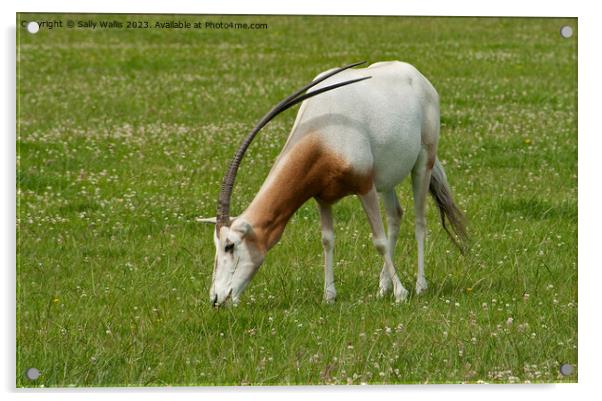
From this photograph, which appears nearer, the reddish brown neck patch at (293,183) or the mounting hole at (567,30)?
the reddish brown neck patch at (293,183)

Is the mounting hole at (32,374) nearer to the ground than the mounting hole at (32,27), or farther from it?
nearer to the ground

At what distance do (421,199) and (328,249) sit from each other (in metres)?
1.08

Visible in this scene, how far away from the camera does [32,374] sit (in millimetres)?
10570

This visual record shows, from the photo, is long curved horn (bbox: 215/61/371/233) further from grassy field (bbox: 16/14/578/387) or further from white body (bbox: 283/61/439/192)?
grassy field (bbox: 16/14/578/387)

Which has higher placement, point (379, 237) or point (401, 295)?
point (379, 237)

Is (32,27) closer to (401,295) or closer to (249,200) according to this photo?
(249,200)

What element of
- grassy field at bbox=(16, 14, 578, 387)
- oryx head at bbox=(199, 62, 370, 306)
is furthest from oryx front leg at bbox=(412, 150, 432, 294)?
oryx head at bbox=(199, 62, 370, 306)

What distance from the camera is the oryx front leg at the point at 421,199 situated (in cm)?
1218

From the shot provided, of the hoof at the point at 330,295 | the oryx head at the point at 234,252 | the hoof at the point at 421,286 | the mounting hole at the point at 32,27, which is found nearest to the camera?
the oryx head at the point at 234,252

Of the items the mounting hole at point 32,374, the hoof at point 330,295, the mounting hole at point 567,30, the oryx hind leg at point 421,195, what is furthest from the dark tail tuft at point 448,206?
the mounting hole at point 32,374

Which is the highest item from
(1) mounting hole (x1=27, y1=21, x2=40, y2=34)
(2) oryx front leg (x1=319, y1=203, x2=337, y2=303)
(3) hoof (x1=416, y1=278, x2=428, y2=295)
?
(1) mounting hole (x1=27, y1=21, x2=40, y2=34)

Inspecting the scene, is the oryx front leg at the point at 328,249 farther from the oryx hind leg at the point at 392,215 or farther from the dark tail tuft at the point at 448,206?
the dark tail tuft at the point at 448,206

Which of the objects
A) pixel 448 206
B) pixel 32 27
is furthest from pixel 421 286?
pixel 32 27

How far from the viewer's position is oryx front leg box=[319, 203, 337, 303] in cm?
1174
